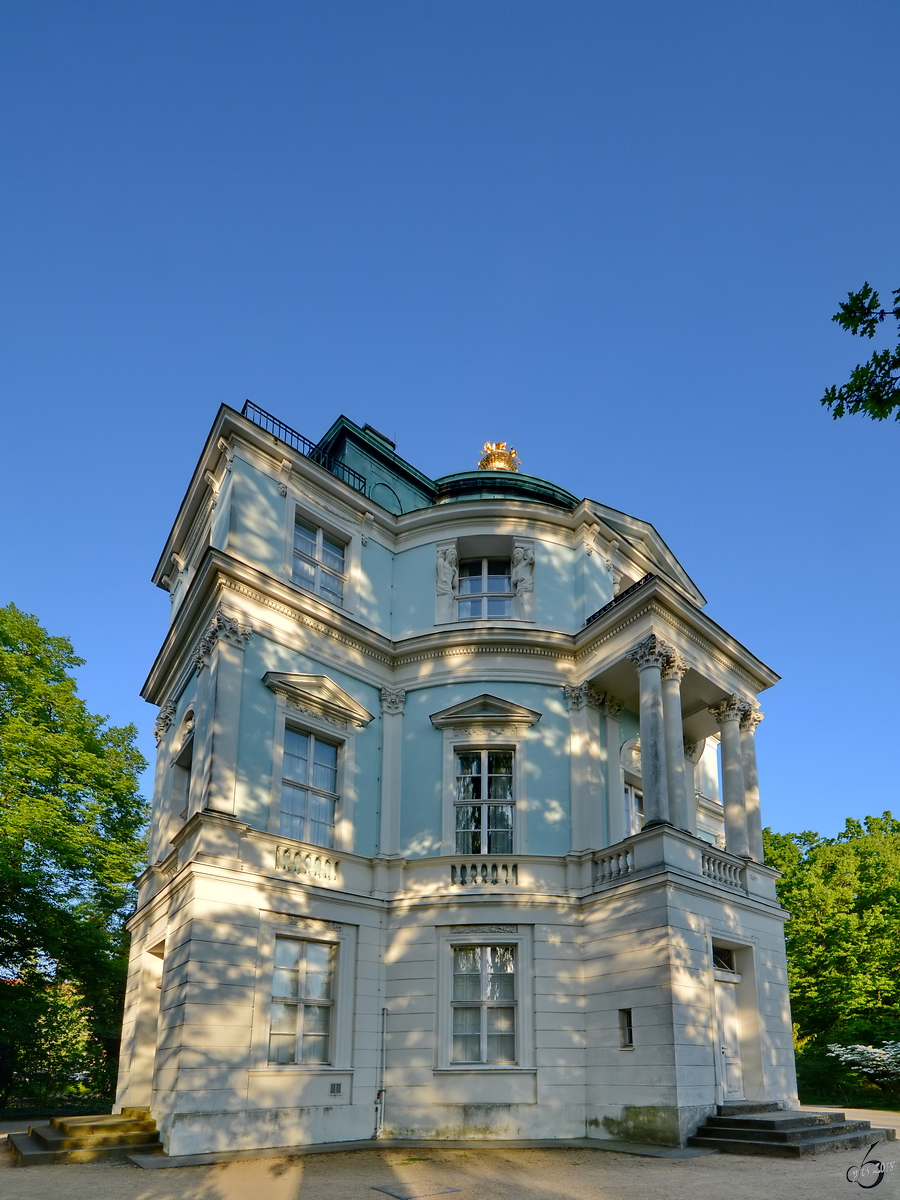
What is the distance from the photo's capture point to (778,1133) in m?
12.5

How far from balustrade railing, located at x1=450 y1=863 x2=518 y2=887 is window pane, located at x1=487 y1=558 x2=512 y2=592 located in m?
5.60

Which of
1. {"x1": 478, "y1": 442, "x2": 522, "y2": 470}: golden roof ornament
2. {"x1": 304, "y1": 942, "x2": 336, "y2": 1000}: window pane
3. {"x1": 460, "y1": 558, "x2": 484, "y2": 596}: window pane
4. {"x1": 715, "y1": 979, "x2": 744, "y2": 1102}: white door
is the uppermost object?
{"x1": 478, "y1": 442, "x2": 522, "y2": 470}: golden roof ornament

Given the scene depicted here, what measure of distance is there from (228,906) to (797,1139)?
8499 mm

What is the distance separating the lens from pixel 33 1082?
23.4 m

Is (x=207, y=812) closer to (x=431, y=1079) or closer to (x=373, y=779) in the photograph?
(x=373, y=779)

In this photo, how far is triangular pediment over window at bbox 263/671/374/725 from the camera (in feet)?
50.6

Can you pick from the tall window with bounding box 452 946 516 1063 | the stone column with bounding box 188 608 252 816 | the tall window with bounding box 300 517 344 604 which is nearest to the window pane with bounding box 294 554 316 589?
the tall window with bounding box 300 517 344 604

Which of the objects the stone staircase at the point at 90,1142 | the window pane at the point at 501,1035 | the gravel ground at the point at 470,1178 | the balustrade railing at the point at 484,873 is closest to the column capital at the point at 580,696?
the balustrade railing at the point at 484,873

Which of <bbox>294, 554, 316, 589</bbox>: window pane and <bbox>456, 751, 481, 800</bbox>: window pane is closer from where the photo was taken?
<bbox>456, 751, 481, 800</bbox>: window pane

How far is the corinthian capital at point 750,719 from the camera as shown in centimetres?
1833

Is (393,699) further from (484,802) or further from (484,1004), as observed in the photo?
(484,1004)

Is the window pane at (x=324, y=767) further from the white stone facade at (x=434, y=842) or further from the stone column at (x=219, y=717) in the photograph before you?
the stone column at (x=219, y=717)

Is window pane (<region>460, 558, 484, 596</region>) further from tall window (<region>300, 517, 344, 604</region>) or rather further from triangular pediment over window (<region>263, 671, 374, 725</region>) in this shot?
triangular pediment over window (<region>263, 671, 374, 725</region>)

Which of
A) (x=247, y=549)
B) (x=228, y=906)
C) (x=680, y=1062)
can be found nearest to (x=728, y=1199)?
(x=680, y=1062)
